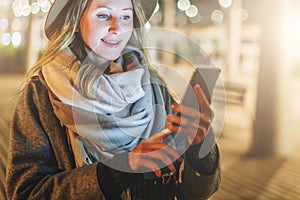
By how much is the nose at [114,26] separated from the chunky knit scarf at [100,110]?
9 centimetres

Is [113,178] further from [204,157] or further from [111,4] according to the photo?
[111,4]

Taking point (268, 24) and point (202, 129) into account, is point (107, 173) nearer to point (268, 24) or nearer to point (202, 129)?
point (202, 129)

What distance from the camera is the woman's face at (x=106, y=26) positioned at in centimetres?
102

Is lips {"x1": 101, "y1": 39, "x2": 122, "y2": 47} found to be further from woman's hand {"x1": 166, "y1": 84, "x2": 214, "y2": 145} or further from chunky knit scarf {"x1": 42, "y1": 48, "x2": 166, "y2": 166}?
woman's hand {"x1": 166, "y1": 84, "x2": 214, "y2": 145}

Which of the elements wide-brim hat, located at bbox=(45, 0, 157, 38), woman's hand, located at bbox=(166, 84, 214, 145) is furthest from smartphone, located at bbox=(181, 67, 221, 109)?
wide-brim hat, located at bbox=(45, 0, 157, 38)

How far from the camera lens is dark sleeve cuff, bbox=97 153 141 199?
957mm

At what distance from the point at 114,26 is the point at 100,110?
Result: 225 mm

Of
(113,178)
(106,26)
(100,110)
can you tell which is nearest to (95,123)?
(100,110)

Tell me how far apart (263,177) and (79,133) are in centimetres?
244

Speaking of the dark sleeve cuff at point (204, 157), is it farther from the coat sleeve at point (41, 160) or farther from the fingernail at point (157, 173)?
the coat sleeve at point (41, 160)

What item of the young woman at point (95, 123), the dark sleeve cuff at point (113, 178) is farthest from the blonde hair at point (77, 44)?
the dark sleeve cuff at point (113, 178)

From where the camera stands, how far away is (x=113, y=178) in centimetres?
96

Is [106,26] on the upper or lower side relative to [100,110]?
upper

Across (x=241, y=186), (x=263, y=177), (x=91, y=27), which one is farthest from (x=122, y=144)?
(x=263, y=177)
